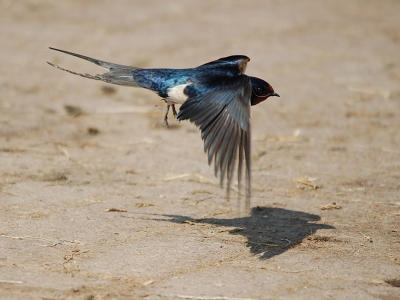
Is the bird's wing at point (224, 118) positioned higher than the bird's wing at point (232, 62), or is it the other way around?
the bird's wing at point (232, 62)

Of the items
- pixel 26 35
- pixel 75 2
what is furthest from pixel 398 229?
pixel 75 2

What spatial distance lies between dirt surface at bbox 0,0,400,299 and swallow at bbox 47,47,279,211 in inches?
16.7

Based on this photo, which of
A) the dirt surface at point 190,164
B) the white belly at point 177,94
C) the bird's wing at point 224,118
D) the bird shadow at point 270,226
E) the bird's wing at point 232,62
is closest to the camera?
the dirt surface at point 190,164

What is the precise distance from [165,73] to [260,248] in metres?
1.37

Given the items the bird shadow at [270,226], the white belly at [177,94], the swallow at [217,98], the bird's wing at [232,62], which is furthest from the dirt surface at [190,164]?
the bird's wing at [232,62]

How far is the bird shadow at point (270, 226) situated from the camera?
11.7 feet

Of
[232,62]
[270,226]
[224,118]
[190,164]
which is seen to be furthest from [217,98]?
[190,164]

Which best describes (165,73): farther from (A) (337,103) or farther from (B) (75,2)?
(B) (75,2)

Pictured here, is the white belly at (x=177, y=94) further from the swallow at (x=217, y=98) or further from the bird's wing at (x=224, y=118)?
the bird's wing at (x=224, y=118)

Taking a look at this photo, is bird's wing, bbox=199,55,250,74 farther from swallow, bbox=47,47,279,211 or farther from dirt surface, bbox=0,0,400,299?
dirt surface, bbox=0,0,400,299

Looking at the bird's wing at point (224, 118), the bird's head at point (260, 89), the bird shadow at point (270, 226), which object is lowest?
the bird shadow at point (270, 226)

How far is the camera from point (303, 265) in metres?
3.30

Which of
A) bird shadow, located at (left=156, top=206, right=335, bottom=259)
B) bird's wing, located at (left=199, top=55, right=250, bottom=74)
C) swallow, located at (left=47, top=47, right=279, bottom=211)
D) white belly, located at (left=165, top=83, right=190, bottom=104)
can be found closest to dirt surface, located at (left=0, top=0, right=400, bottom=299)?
bird shadow, located at (left=156, top=206, right=335, bottom=259)

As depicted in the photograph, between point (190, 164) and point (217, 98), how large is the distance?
1236 millimetres
